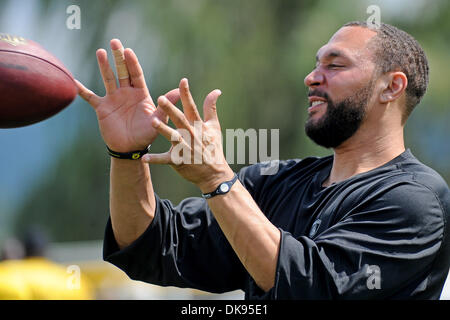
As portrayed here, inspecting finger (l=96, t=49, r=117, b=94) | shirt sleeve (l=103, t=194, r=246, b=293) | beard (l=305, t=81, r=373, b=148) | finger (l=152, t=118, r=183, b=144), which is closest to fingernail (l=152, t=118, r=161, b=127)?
Result: finger (l=152, t=118, r=183, b=144)

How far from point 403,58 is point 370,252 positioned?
3.56 feet

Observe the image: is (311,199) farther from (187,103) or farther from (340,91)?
(187,103)

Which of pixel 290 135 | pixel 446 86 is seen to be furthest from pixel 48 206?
pixel 446 86

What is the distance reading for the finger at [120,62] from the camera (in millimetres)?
2523

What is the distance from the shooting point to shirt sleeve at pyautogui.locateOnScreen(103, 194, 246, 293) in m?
2.83

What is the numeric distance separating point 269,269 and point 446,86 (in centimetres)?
848

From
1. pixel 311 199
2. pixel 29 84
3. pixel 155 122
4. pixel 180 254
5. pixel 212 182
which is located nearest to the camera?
pixel 155 122

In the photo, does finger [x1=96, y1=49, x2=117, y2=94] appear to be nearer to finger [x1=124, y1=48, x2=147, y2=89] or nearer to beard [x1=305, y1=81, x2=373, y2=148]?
finger [x1=124, y1=48, x2=147, y2=89]

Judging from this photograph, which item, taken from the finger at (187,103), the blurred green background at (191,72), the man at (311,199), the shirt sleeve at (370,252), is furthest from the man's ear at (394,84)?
the blurred green background at (191,72)

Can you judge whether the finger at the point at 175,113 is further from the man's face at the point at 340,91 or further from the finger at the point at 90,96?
the man's face at the point at 340,91

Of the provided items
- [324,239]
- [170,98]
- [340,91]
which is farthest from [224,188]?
[340,91]

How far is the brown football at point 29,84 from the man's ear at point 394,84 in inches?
54.0

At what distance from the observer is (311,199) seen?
9.17 feet

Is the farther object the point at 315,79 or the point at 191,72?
the point at 191,72
